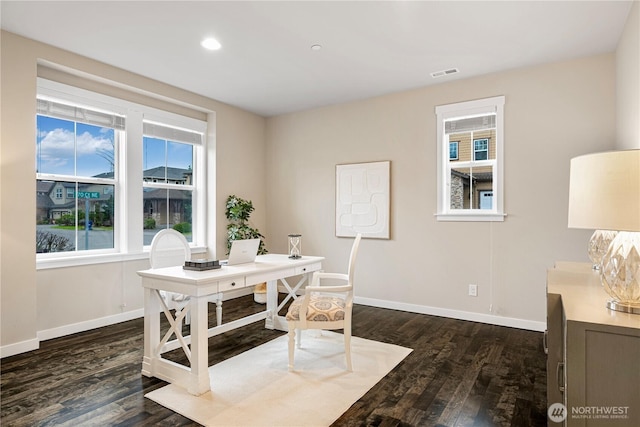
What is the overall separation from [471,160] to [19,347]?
4777mm

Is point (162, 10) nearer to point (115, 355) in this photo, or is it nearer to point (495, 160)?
point (115, 355)

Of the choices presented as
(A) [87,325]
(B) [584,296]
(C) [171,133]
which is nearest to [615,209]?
(B) [584,296]

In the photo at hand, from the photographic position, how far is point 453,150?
169 inches

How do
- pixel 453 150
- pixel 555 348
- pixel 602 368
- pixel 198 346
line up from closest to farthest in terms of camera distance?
pixel 602 368, pixel 555 348, pixel 198 346, pixel 453 150

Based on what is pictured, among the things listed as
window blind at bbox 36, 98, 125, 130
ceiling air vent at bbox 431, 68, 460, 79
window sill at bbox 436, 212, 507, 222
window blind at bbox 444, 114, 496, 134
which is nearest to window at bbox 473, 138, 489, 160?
window blind at bbox 444, 114, 496, 134

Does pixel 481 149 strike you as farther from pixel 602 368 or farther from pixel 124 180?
pixel 124 180

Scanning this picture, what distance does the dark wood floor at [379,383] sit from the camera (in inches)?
84.8

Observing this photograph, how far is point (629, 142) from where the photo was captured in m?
2.75

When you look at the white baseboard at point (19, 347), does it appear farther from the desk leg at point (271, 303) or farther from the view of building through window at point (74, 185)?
the desk leg at point (271, 303)

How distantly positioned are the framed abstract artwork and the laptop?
2.05m

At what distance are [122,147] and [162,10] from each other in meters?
1.89

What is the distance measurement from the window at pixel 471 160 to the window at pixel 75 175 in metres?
3.72

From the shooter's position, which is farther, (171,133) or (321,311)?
(171,133)

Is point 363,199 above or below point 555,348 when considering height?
above
